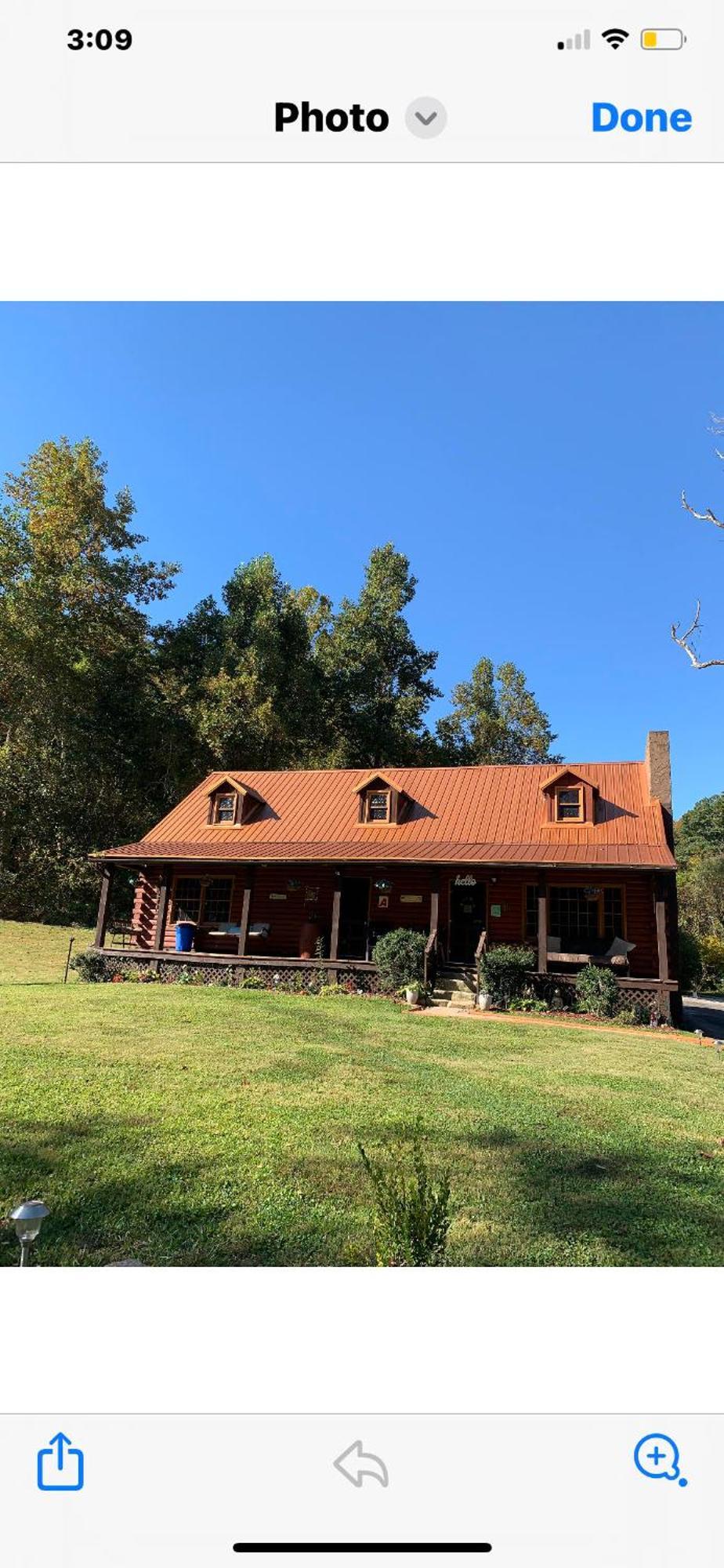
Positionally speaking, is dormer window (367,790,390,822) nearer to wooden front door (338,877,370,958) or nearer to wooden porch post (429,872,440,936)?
wooden front door (338,877,370,958)

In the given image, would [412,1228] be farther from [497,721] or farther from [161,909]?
[497,721]

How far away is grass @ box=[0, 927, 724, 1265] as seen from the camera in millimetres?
3781

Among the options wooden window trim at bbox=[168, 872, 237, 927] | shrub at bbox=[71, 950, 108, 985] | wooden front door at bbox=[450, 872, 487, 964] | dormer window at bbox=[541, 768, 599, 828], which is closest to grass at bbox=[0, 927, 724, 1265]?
shrub at bbox=[71, 950, 108, 985]

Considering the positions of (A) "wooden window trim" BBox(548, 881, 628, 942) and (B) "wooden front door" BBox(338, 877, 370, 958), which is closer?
(A) "wooden window trim" BBox(548, 881, 628, 942)

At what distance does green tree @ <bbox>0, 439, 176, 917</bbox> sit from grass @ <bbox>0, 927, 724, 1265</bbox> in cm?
1906

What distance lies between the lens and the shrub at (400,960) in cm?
1462

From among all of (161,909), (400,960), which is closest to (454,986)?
(400,960)

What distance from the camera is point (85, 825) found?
28766 mm
